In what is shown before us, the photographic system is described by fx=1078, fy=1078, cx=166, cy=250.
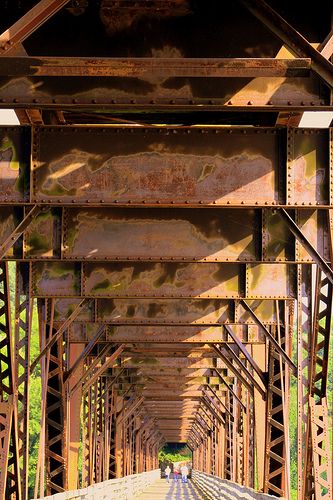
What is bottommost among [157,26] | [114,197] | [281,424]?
[281,424]

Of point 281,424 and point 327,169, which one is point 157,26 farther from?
point 281,424

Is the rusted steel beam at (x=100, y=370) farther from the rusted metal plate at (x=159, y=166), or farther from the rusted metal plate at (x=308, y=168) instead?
the rusted metal plate at (x=308, y=168)

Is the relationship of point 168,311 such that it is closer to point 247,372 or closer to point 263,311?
point 263,311

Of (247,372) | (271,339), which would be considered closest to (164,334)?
(247,372)

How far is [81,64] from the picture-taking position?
939 cm

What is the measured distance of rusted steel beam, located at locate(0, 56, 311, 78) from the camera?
9375mm

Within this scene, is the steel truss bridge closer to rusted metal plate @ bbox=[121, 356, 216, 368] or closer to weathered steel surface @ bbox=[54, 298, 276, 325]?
weathered steel surface @ bbox=[54, 298, 276, 325]

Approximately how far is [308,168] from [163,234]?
3321 mm

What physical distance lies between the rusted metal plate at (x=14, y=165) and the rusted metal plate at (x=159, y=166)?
0.15 metres

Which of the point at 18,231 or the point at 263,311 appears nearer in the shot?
the point at 18,231

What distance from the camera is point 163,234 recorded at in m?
15.8

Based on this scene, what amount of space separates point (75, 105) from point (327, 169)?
3.87 meters

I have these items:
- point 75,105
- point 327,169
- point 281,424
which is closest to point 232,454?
point 281,424

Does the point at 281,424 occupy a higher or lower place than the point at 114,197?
lower
